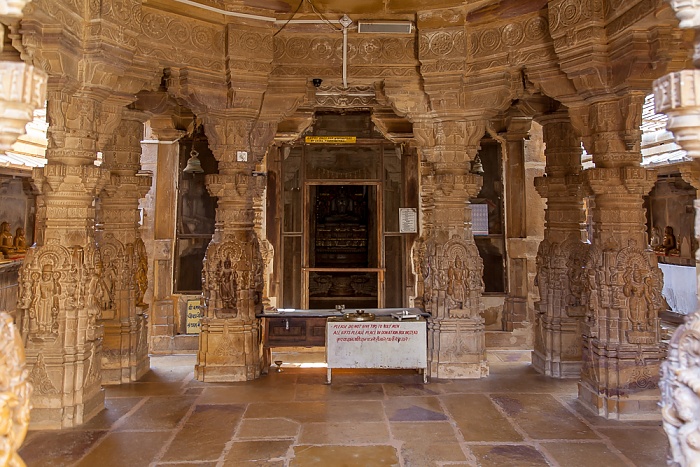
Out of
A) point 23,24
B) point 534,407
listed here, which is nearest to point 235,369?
point 534,407

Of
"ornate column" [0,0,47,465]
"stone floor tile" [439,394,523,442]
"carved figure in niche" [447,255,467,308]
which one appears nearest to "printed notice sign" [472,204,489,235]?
"carved figure in niche" [447,255,467,308]

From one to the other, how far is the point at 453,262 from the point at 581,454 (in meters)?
2.64

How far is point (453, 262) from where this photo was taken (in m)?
5.93

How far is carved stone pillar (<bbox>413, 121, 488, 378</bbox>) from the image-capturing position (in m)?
5.88

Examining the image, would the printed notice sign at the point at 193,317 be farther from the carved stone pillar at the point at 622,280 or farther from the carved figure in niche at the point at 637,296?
the carved figure in niche at the point at 637,296

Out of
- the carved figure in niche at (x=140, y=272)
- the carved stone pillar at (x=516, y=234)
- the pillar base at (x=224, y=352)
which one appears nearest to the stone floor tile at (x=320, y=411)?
the pillar base at (x=224, y=352)

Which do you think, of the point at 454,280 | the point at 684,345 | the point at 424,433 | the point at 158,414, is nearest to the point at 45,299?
the point at 158,414

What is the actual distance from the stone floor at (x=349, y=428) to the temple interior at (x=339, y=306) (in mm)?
32

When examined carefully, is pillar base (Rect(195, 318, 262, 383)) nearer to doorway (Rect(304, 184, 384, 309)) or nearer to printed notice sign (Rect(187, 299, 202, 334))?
printed notice sign (Rect(187, 299, 202, 334))

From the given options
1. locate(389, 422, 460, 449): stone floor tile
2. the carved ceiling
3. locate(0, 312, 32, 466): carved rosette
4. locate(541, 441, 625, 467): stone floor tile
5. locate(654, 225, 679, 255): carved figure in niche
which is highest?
the carved ceiling

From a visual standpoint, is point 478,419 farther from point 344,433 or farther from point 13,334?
point 13,334

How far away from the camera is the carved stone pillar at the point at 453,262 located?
5.88 metres

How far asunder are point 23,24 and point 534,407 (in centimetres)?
594

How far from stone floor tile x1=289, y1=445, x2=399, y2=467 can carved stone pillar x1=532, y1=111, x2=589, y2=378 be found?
3.15 meters
